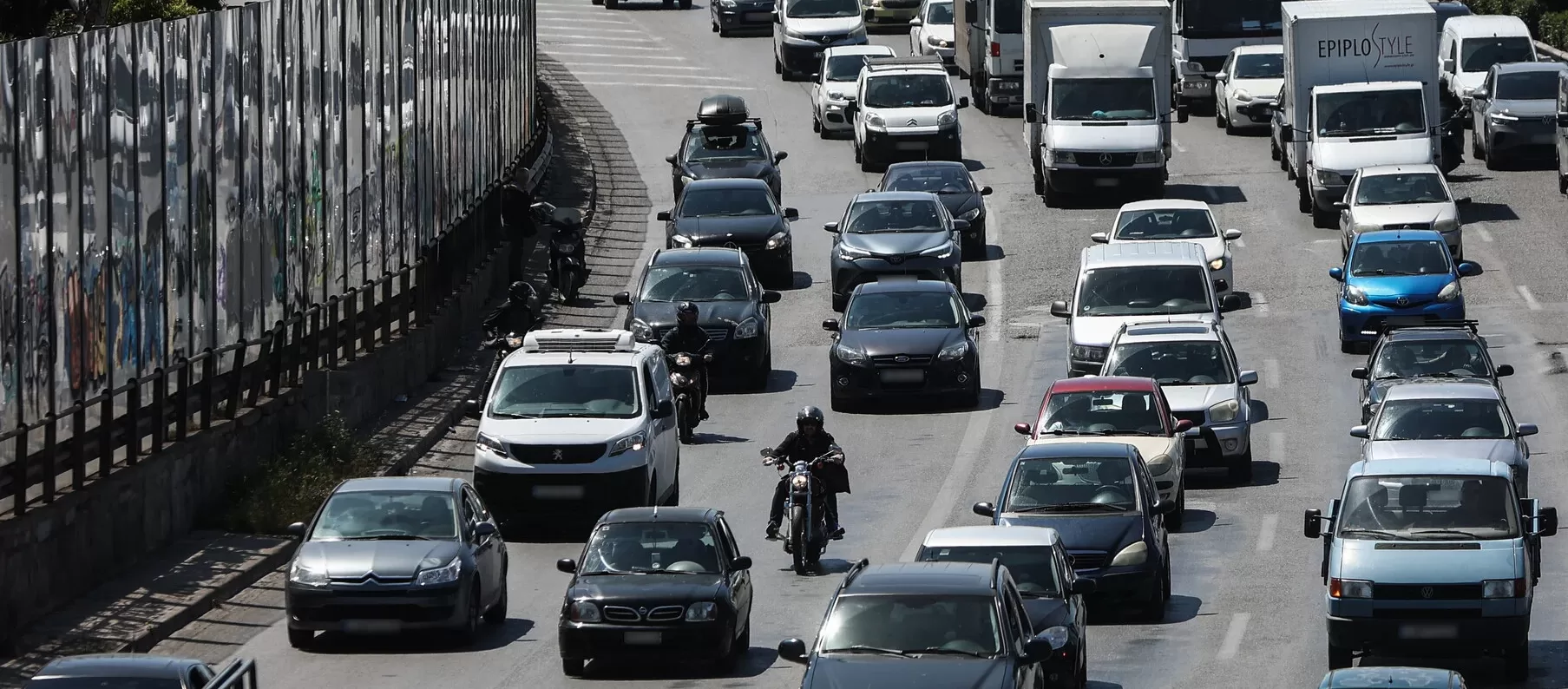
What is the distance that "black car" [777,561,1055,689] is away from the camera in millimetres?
15570

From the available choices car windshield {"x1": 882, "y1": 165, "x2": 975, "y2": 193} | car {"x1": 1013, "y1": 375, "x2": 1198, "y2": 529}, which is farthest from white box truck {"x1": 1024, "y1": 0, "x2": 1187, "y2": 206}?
car {"x1": 1013, "y1": 375, "x2": 1198, "y2": 529}

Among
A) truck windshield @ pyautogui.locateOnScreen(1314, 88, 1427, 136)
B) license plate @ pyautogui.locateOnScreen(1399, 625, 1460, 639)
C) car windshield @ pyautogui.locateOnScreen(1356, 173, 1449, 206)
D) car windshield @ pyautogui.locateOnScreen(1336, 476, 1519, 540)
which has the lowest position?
car windshield @ pyautogui.locateOnScreen(1356, 173, 1449, 206)

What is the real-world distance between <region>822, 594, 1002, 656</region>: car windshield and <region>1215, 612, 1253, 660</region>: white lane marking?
4533mm

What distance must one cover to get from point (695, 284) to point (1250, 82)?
2216 centimetres

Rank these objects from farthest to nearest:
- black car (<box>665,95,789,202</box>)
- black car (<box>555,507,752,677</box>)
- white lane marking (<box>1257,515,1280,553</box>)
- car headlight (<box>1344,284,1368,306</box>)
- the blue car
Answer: black car (<box>665,95,789,202</box>) → car headlight (<box>1344,284,1368,306</box>) → the blue car → white lane marking (<box>1257,515,1280,553</box>) → black car (<box>555,507,752,677</box>)

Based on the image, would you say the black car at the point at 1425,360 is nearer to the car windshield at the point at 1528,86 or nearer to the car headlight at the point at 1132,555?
the car headlight at the point at 1132,555

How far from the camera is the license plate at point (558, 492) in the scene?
992 inches

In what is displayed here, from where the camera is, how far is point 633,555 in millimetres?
20297

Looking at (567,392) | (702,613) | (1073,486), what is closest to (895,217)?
(567,392)

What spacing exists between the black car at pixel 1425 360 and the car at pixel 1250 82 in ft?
73.4

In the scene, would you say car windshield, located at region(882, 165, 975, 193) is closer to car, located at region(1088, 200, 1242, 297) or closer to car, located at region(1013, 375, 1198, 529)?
car, located at region(1088, 200, 1242, 297)

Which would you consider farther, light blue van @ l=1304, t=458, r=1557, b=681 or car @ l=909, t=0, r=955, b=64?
car @ l=909, t=0, r=955, b=64

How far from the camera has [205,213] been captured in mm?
27188

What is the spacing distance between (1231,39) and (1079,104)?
11768 mm
